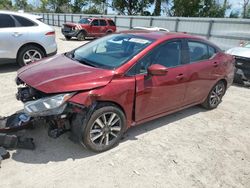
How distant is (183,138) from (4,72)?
5515 millimetres

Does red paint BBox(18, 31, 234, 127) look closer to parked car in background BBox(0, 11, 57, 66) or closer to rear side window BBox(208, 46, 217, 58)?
rear side window BBox(208, 46, 217, 58)

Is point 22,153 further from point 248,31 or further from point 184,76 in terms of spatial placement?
point 248,31

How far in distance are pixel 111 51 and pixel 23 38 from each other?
399 centimetres

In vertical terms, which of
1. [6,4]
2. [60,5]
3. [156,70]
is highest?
[60,5]

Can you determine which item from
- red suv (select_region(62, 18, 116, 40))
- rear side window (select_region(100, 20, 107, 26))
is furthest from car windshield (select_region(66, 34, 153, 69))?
rear side window (select_region(100, 20, 107, 26))

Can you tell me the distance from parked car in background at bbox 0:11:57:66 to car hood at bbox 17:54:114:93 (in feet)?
11.8

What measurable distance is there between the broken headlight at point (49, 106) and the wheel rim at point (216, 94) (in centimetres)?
326

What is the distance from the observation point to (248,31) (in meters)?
11.6

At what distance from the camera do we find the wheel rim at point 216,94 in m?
5.17

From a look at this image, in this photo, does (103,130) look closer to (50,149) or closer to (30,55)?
(50,149)

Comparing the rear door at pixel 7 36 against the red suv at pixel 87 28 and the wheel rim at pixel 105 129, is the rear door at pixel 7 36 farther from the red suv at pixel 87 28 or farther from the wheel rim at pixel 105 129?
the red suv at pixel 87 28

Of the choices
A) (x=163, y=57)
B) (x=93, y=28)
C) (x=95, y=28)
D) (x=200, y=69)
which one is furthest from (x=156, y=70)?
(x=95, y=28)

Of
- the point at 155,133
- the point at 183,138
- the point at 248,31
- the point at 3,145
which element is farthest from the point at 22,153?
the point at 248,31

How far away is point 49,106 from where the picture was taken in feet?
9.80
